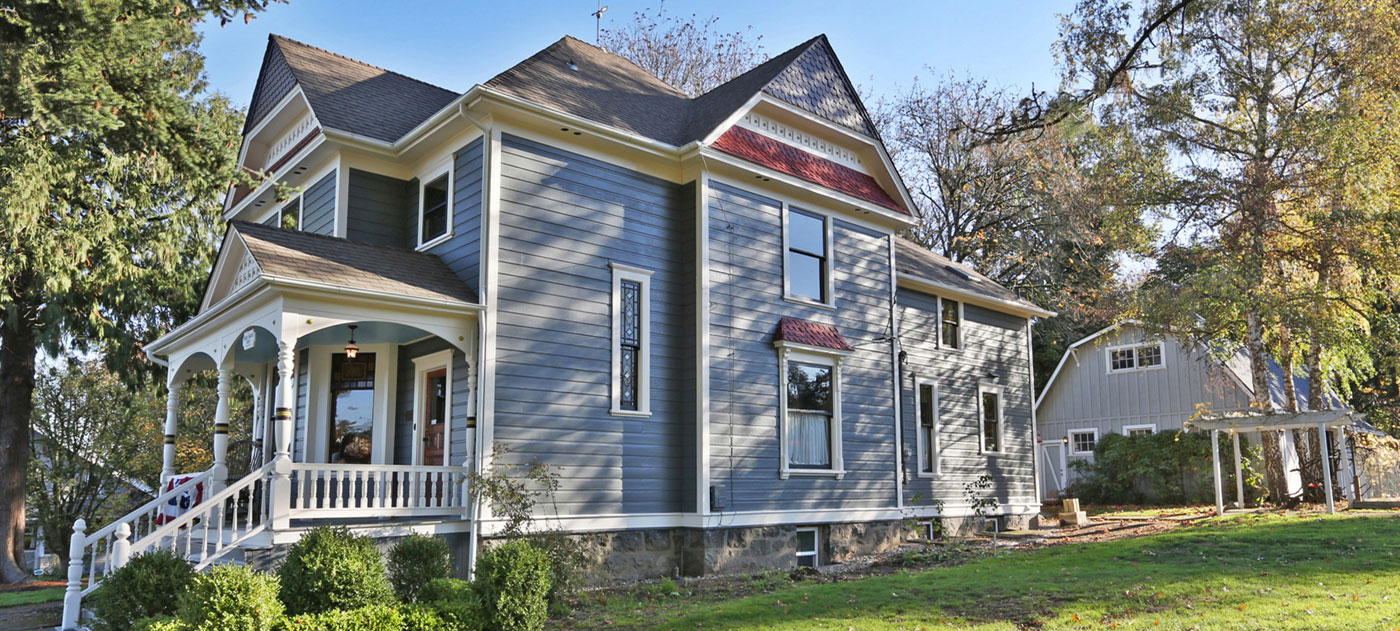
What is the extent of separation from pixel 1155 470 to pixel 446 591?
75.2 feet

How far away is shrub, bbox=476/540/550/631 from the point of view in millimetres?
8922

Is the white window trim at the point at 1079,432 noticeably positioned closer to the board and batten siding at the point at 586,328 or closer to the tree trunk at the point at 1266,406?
the tree trunk at the point at 1266,406

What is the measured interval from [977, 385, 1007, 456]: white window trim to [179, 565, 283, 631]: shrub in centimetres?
1585

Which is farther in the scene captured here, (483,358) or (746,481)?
(746,481)

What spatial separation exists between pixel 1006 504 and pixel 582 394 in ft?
38.5

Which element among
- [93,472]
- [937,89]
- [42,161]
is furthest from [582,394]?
[937,89]

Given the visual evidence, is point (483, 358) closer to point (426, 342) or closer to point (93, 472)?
point (426, 342)

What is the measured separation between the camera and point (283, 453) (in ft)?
35.4

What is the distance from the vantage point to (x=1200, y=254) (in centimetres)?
2120

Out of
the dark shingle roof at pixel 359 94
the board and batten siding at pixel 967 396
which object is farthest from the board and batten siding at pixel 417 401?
the board and batten siding at pixel 967 396

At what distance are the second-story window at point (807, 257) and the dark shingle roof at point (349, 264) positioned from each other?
5.60 meters

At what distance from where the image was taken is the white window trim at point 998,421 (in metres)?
20.7

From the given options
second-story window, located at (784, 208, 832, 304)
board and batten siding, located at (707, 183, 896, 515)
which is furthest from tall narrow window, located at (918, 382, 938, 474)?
second-story window, located at (784, 208, 832, 304)

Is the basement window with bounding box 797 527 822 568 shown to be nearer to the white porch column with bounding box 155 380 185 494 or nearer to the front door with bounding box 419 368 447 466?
the front door with bounding box 419 368 447 466
